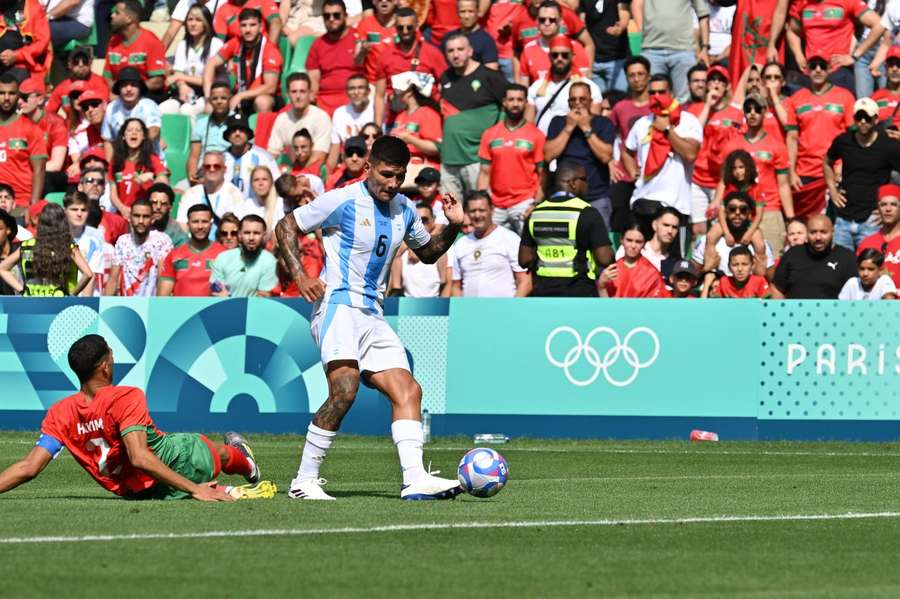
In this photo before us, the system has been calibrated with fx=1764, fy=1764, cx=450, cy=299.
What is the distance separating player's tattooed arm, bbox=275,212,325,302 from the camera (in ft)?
37.1

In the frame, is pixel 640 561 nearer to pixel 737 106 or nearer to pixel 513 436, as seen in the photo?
pixel 513 436

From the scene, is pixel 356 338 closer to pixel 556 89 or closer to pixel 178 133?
pixel 556 89

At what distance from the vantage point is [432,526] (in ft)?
32.0

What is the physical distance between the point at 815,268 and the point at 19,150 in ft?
35.1

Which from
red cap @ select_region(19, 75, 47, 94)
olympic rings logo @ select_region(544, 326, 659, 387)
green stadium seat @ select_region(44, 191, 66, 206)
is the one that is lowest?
olympic rings logo @ select_region(544, 326, 659, 387)

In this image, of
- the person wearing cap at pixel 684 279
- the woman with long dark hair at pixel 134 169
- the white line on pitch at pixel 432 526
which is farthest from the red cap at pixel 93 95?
the white line on pitch at pixel 432 526

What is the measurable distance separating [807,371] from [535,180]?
15.0 feet

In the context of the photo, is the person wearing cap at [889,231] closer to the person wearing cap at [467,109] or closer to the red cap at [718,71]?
the red cap at [718,71]

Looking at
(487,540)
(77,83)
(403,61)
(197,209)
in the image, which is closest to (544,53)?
(403,61)

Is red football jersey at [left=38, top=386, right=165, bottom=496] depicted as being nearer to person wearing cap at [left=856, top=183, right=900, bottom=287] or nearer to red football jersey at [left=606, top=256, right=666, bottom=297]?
red football jersey at [left=606, top=256, right=666, bottom=297]

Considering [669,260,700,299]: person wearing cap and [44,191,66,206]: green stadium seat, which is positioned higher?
[44,191,66,206]: green stadium seat

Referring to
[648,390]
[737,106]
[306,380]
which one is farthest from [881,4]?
[306,380]

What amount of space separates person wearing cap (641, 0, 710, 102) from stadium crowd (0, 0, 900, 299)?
0.03 m

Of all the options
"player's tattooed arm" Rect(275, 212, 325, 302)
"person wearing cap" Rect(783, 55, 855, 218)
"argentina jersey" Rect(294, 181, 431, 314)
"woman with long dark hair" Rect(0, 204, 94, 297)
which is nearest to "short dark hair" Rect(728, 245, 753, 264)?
"person wearing cap" Rect(783, 55, 855, 218)
